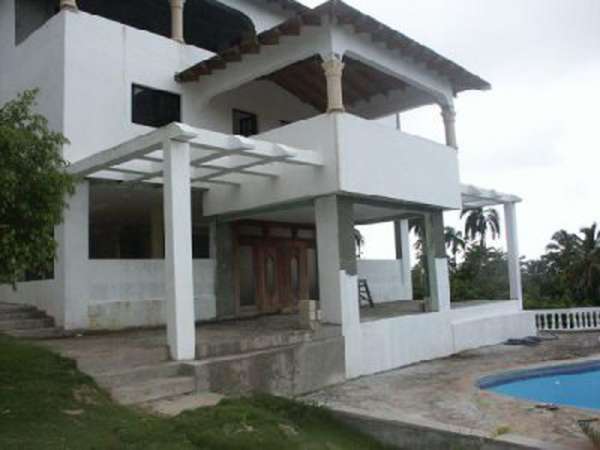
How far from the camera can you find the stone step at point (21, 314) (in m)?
11.9

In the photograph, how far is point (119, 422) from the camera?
642cm

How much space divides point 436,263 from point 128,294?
7564mm

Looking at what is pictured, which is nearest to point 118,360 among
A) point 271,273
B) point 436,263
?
point 271,273

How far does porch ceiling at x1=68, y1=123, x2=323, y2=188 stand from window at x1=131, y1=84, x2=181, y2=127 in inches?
71.4

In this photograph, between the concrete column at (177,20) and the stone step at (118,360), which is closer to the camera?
the stone step at (118,360)

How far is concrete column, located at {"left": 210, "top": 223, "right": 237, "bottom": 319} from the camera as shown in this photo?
14.6 metres

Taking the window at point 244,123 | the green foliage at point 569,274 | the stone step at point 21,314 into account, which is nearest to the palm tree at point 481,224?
the green foliage at point 569,274

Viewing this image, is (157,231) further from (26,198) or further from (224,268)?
(26,198)

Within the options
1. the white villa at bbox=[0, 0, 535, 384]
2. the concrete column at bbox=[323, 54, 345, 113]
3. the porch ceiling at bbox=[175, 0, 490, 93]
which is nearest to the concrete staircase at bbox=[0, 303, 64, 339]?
the white villa at bbox=[0, 0, 535, 384]

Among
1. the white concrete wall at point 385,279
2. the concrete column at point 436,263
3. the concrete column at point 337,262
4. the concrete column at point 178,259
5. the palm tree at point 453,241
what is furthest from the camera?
the palm tree at point 453,241

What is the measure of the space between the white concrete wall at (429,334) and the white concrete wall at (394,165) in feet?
9.28

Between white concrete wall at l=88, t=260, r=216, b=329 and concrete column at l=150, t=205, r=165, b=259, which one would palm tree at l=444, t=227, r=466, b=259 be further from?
white concrete wall at l=88, t=260, r=216, b=329

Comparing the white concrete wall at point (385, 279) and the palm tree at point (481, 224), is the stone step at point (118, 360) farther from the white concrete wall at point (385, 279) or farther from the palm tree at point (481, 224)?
the palm tree at point (481, 224)

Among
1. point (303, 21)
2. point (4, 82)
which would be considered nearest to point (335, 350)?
point (303, 21)
